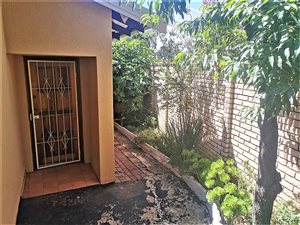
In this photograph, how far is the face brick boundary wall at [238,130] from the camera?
9.15 ft

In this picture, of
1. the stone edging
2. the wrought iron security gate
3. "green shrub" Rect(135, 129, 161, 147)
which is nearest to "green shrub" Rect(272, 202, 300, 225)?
the stone edging

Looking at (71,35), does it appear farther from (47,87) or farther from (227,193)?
(227,193)

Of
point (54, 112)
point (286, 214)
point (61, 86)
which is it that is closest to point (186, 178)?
point (286, 214)

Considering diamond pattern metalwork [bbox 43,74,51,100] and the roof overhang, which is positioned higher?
the roof overhang

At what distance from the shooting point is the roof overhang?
360 cm

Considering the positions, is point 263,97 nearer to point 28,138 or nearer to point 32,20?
point 32,20

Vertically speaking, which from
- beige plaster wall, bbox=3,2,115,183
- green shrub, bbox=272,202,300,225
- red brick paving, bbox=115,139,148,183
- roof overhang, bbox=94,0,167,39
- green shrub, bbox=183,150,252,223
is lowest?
red brick paving, bbox=115,139,148,183

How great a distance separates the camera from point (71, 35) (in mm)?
3621

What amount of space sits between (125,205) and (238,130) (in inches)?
88.1

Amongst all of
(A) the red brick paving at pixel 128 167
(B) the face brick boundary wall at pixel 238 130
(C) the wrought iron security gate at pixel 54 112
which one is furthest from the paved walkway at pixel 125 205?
(C) the wrought iron security gate at pixel 54 112

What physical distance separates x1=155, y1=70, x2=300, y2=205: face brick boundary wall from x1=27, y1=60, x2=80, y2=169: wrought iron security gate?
9.28 ft

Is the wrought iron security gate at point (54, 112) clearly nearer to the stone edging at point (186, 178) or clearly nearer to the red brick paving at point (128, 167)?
the red brick paving at point (128, 167)

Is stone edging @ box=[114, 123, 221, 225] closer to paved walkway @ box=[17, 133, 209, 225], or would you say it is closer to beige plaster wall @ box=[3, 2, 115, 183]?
paved walkway @ box=[17, 133, 209, 225]

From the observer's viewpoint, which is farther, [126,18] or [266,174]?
[126,18]
